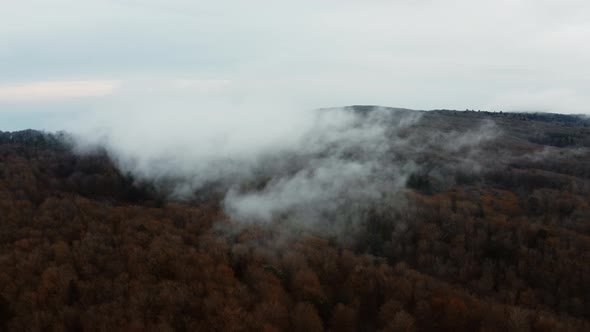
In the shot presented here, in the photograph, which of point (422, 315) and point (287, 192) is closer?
point (422, 315)

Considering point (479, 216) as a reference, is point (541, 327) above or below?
below

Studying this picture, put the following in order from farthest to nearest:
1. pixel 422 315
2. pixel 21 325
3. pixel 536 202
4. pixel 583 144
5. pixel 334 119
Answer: pixel 334 119, pixel 583 144, pixel 536 202, pixel 422 315, pixel 21 325

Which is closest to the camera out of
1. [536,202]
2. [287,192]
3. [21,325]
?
[21,325]

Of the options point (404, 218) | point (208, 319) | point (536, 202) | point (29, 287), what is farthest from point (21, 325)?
point (536, 202)

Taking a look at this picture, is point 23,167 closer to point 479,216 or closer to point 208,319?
point 208,319

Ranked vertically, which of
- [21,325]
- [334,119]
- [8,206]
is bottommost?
[21,325]

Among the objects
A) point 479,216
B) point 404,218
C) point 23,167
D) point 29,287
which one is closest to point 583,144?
point 479,216
